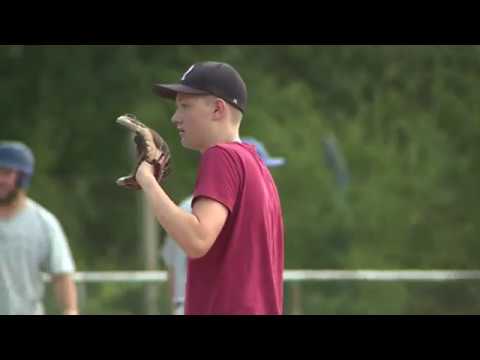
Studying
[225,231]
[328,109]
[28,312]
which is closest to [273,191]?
[225,231]

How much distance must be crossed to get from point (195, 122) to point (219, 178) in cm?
28

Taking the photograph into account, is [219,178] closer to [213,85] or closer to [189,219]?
[189,219]

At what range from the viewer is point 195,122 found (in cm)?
459

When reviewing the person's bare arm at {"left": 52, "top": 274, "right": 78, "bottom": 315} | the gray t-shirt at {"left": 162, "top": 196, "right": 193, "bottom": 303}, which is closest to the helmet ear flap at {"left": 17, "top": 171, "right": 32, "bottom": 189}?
the person's bare arm at {"left": 52, "top": 274, "right": 78, "bottom": 315}

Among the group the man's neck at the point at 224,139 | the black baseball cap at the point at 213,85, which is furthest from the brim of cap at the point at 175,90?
the man's neck at the point at 224,139

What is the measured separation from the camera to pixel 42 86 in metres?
21.3

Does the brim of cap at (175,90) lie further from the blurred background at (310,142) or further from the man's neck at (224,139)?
the blurred background at (310,142)

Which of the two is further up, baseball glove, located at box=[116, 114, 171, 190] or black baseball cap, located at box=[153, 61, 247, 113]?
black baseball cap, located at box=[153, 61, 247, 113]

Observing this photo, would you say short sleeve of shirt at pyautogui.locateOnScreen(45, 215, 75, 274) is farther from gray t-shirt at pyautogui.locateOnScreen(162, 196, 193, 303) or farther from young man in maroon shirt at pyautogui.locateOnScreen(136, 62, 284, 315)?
young man in maroon shirt at pyautogui.locateOnScreen(136, 62, 284, 315)

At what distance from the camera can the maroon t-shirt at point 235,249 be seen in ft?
14.5

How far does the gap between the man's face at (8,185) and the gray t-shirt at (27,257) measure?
4.0 inches

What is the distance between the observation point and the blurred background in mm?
16578

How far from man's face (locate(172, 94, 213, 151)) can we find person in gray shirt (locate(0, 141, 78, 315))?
2.86m

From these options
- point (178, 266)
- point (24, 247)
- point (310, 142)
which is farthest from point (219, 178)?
point (310, 142)
